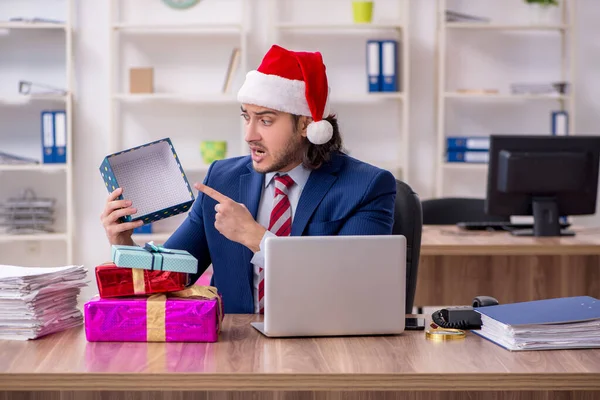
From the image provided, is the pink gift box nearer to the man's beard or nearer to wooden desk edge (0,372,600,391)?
wooden desk edge (0,372,600,391)

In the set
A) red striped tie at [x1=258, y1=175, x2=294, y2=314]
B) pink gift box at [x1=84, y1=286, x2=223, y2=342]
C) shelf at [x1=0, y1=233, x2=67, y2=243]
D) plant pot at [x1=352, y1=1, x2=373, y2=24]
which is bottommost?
shelf at [x1=0, y1=233, x2=67, y2=243]

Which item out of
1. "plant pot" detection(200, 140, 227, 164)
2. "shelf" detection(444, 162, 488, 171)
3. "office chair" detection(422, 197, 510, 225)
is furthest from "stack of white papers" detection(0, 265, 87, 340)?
"shelf" detection(444, 162, 488, 171)

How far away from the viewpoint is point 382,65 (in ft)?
15.7

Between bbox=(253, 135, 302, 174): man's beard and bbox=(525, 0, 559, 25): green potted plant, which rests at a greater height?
bbox=(525, 0, 559, 25): green potted plant

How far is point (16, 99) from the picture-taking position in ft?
15.6

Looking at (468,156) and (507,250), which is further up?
(468,156)

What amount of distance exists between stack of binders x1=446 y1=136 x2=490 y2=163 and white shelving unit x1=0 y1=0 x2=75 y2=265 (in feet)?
7.28

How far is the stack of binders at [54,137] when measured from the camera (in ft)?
15.4

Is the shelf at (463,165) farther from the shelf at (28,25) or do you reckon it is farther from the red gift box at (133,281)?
the red gift box at (133,281)

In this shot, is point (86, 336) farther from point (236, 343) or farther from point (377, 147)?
point (377, 147)

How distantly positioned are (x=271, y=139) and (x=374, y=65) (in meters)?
2.73

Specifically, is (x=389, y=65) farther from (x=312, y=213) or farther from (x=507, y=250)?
(x=312, y=213)

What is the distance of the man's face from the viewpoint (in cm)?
216

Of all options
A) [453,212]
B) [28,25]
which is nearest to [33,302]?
[453,212]
